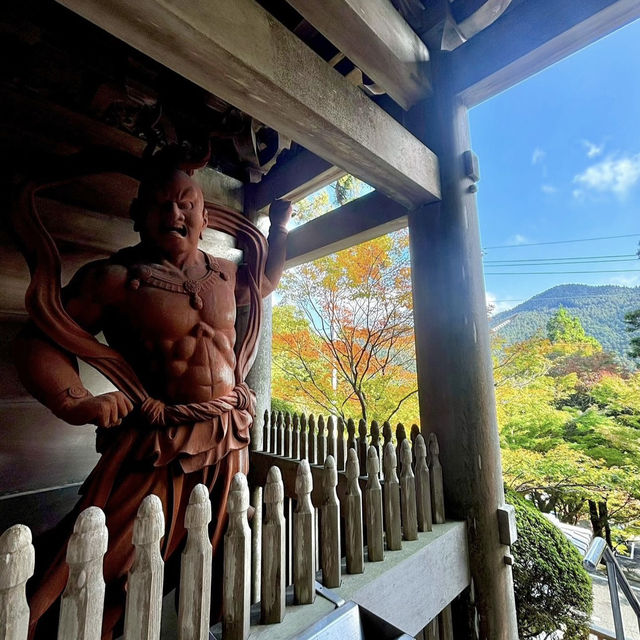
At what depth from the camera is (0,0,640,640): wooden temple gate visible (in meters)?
1.45

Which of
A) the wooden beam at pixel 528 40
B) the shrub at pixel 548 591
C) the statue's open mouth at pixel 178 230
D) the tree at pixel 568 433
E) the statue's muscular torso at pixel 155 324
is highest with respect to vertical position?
the wooden beam at pixel 528 40

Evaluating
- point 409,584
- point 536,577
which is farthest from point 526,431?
point 409,584

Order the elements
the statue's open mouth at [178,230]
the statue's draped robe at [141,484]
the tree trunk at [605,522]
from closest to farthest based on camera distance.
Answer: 1. the statue's draped robe at [141,484]
2. the statue's open mouth at [178,230]
3. the tree trunk at [605,522]

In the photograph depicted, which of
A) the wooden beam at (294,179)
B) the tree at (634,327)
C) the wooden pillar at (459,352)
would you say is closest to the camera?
the wooden pillar at (459,352)

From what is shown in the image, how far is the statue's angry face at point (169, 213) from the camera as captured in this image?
1446 mm

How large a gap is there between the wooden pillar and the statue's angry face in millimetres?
1324

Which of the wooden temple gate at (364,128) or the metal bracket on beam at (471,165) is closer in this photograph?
the wooden temple gate at (364,128)

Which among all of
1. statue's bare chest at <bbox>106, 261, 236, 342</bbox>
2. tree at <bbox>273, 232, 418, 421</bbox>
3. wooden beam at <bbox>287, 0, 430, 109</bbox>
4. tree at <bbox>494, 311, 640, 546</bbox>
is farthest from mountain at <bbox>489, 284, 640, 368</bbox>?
statue's bare chest at <bbox>106, 261, 236, 342</bbox>

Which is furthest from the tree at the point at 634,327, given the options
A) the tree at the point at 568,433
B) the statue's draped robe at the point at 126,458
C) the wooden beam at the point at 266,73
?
the statue's draped robe at the point at 126,458

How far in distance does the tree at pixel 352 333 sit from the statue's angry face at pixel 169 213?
3.92 m

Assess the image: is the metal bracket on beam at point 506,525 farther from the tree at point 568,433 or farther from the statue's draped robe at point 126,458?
the tree at point 568,433

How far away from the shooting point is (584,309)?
8609 millimetres

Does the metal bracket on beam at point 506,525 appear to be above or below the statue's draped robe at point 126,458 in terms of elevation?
below

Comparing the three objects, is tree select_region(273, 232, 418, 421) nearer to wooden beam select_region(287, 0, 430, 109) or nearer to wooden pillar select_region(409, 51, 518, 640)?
wooden pillar select_region(409, 51, 518, 640)
